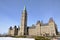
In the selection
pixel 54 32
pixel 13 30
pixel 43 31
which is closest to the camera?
pixel 54 32

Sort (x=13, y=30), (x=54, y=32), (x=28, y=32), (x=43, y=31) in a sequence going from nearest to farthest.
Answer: (x=54, y=32) → (x=43, y=31) → (x=28, y=32) → (x=13, y=30)

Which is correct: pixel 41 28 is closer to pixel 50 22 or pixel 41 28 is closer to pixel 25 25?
pixel 50 22

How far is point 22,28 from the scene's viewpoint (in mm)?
A: 85812

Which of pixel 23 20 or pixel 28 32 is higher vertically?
pixel 23 20

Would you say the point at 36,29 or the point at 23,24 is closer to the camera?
the point at 36,29

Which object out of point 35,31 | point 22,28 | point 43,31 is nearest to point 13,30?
point 22,28

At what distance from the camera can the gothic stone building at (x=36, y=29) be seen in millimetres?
72544

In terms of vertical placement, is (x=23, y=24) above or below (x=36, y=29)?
above

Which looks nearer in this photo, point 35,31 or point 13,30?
point 35,31

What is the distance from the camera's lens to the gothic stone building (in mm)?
72544

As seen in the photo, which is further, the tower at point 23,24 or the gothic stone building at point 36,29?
the tower at point 23,24

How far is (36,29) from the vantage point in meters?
80.7

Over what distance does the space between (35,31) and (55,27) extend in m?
14.6

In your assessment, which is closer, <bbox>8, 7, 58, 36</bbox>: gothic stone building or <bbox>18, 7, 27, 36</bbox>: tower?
<bbox>8, 7, 58, 36</bbox>: gothic stone building
